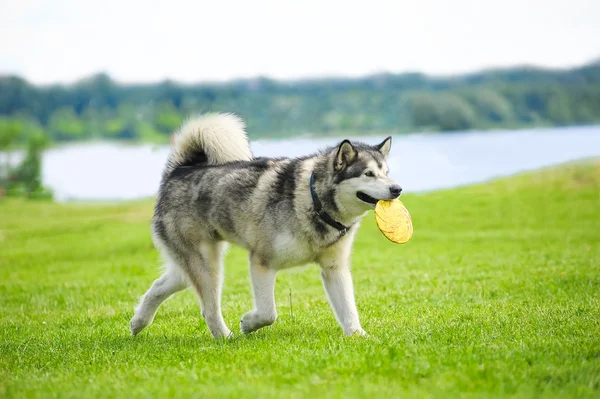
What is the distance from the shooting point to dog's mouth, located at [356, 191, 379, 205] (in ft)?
22.8

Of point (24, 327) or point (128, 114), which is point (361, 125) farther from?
point (24, 327)

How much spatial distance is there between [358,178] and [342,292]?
1302mm

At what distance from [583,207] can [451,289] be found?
15.9 metres

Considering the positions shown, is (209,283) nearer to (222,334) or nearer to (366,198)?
(222,334)

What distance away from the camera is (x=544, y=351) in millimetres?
6133

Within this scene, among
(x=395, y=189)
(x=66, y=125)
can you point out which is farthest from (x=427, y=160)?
(x=66, y=125)

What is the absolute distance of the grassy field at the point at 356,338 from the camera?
216 inches

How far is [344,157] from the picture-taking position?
7059 millimetres

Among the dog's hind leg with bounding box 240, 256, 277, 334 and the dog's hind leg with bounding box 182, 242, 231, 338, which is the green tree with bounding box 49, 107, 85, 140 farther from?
the dog's hind leg with bounding box 240, 256, 277, 334

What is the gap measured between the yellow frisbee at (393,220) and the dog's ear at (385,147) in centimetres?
54

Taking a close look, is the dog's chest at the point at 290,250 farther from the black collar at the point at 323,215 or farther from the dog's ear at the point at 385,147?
the dog's ear at the point at 385,147

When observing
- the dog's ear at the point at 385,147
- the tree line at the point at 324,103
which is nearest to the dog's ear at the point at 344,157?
the dog's ear at the point at 385,147

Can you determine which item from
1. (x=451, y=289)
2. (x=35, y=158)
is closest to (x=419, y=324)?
(x=451, y=289)

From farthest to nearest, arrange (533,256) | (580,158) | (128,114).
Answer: (128,114) < (580,158) < (533,256)
